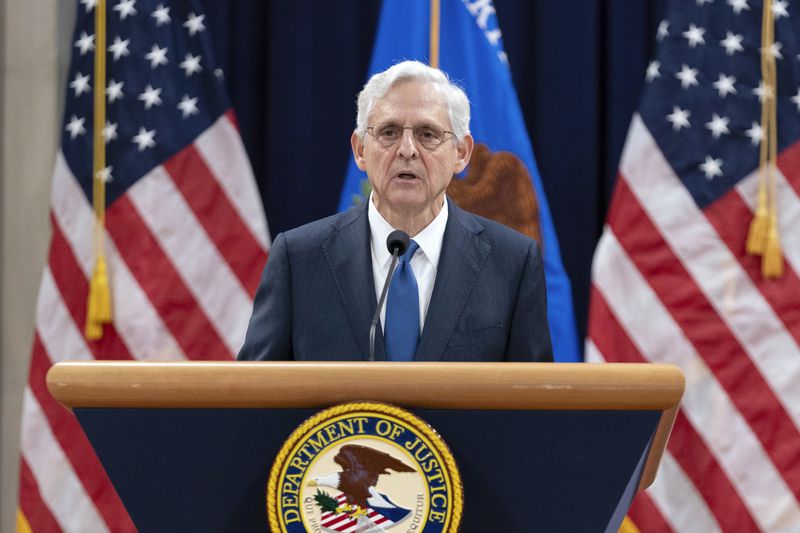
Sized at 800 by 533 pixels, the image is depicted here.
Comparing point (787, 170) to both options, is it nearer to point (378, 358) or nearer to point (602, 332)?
point (602, 332)

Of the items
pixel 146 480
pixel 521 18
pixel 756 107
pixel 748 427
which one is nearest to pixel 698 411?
pixel 748 427

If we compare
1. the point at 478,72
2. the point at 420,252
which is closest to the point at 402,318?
the point at 420,252

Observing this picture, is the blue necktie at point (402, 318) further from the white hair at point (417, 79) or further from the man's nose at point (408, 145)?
the white hair at point (417, 79)

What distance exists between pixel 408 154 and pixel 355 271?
10.0 inches

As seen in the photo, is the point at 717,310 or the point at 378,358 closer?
the point at 378,358

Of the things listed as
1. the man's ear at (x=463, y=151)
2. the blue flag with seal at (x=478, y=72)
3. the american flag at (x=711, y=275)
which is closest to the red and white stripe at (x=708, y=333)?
the american flag at (x=711, y=275)

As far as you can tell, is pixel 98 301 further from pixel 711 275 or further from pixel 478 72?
pixel 711 275

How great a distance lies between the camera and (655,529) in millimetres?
3281

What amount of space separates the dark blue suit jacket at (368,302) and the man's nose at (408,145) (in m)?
0.16

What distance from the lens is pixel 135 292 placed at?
344cm

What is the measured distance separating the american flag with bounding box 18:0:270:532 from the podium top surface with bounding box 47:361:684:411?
2269 millimetres

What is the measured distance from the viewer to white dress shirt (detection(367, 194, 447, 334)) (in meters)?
1.89

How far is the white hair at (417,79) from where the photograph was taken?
1926mm

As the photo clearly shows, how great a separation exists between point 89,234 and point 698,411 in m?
2.19
